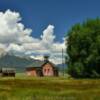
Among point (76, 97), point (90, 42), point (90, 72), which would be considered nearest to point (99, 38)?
point (90, 42)

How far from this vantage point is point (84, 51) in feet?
372

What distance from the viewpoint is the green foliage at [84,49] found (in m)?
110

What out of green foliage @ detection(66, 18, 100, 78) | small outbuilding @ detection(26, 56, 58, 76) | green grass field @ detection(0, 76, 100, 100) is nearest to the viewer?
green grass field @ detection(0, 76, 100, 100)

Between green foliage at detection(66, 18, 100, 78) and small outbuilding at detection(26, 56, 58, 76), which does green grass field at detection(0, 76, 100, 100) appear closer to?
green foliage at detection(66, 18, 100, 78)

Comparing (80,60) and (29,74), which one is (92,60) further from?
(29,74)

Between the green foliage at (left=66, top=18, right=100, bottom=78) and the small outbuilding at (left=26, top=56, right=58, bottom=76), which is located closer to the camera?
the green foliage at (left=66, top=18, right=100, bottom=78)

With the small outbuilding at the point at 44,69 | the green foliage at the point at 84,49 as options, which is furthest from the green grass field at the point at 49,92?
the small outbuilding at the point at 44,69

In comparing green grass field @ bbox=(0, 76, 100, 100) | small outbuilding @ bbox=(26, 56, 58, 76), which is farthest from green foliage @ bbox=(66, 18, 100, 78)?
green grass field @ bbox=(0, 76, 100, 100)

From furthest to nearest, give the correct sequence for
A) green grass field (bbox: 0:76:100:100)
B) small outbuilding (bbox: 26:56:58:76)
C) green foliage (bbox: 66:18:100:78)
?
small outbuilding (bbox: 26:56:58:76), green foliage (bbox: 66:18:100:78), green grass field (bbox: 0:76:100:100)

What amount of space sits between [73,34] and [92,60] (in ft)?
32.4

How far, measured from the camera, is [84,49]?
114 metres

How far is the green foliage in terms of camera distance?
4328 inches

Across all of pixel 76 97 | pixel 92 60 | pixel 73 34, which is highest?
pixel 73 34

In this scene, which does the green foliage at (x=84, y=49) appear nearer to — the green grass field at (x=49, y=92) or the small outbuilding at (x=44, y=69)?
the small outbuilding at (x=44, y=69)
